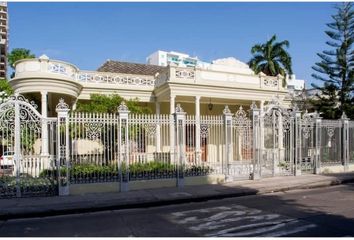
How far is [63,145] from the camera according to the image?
34.8ft

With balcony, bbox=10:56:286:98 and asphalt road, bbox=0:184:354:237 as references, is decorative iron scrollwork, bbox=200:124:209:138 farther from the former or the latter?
balcony, bbox=10:56:286:98

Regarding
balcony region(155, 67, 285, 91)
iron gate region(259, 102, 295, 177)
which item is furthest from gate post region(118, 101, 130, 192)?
balcony region(155, 67, 285, 91)

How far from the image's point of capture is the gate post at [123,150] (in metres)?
11.2

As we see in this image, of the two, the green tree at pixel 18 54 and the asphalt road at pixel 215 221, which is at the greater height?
the green tree at pixel 18 54

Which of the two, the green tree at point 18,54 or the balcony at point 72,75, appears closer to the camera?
the balcony at point 72,75

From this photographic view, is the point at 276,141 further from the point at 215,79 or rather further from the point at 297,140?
the point at 215,79

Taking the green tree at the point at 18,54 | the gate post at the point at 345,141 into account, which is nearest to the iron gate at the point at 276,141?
the gate post at the point at 345,141

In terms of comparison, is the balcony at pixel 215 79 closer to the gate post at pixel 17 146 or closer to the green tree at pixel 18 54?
the gate post at pixel 17 146

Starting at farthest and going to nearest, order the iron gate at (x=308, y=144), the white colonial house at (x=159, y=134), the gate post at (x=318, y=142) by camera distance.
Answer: the gate post at (x=318, y=142) → the iron gate at (x=308, y=144) → the white colonial house at (x=159, y=134)

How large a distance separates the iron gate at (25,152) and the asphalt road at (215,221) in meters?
2.28

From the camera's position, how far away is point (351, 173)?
15734 mm

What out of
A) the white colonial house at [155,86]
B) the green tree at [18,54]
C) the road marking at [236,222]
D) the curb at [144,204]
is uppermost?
the green tree at [18,54]

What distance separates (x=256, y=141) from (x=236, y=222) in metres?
6.63

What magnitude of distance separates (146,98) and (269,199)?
11.2 m
